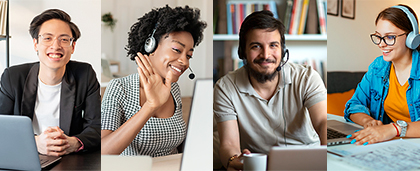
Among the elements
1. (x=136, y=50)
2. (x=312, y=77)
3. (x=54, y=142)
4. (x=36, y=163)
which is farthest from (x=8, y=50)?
(x=312, y=77)

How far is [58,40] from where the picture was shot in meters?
1.93

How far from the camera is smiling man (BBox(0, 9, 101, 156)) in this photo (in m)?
1.94

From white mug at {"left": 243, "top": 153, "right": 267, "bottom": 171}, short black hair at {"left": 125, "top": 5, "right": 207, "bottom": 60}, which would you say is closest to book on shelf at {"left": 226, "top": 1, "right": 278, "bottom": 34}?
short black hair at {"left": 125, "top": 5, "right": 207, "bottom": 60}

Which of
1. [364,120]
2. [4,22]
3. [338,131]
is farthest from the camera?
[4,22]

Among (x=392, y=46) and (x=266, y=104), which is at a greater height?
(x=392, y=46)

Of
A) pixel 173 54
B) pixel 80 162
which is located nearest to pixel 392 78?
pixel 173 54

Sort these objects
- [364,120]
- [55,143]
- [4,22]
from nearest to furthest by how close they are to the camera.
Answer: [364,120]
[55,143]
[4,22]

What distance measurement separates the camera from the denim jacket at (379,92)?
1.69 metres

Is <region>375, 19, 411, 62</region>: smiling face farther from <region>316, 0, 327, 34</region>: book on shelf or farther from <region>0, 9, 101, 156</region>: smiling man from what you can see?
<region>0, 9, 101, 156</region>: smiling man

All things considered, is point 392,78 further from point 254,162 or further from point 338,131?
point 254,162

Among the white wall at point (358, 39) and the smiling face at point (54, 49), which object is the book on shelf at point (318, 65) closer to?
the white wall at point (358, 39)

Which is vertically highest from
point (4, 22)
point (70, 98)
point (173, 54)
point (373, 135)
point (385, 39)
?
point (4, 22)

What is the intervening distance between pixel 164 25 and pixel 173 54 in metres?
0.14

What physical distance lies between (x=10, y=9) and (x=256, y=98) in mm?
1739
